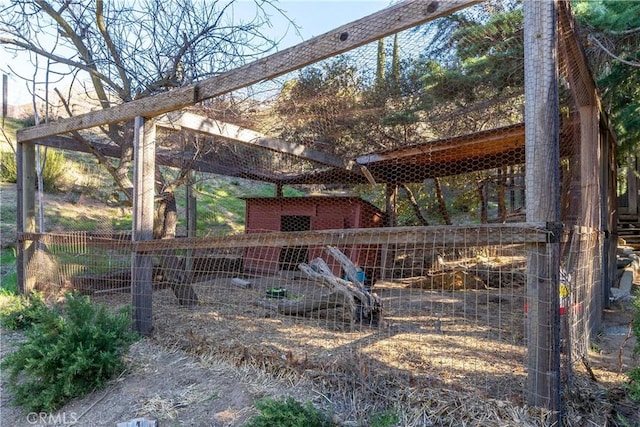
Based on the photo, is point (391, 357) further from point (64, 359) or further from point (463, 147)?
point (463, 147)

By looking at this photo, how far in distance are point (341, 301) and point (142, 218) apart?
88.0 inches

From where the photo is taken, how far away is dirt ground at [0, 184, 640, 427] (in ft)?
7.57

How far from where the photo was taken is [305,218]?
9.81m

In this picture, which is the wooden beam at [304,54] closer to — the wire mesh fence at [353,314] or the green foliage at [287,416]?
the wire mesh fence at [353,314]

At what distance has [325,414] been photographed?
92.0 inches

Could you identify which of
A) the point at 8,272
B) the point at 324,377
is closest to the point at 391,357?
the point at 324,377

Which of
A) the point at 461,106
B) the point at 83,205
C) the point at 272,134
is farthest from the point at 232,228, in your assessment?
the point at 461,106

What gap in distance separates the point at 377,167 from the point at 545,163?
5.29 metres

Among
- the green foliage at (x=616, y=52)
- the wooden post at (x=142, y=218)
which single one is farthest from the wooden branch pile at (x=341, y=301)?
the green foliage at (x=616, y=52)

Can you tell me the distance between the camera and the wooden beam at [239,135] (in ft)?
14.1

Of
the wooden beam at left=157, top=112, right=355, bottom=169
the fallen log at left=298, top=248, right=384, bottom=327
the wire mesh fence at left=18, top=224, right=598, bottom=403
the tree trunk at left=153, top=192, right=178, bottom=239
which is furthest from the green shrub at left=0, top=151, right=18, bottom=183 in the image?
the fallen log at left=298, top=248, right=384, bottom=327

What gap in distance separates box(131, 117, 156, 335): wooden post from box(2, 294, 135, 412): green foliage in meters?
0.54

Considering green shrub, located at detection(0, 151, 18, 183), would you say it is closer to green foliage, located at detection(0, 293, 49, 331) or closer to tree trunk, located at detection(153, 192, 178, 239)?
tree trunk, located at detection(153, 192, 178, 239)

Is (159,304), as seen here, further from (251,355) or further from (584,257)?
(584,257)
